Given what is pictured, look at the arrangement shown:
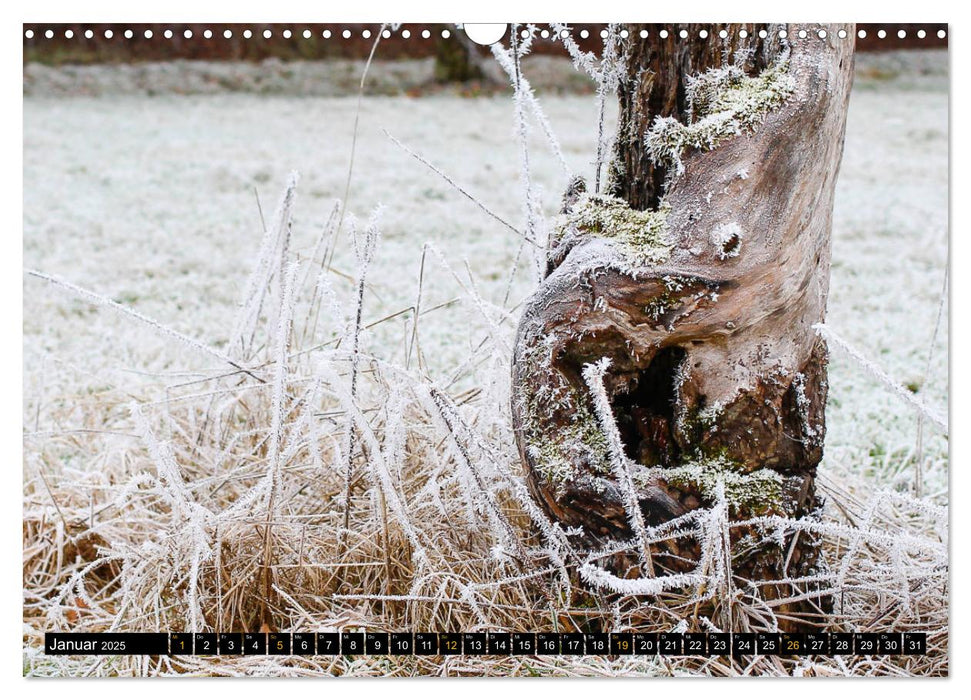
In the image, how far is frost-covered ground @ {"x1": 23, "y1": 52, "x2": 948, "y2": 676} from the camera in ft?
7.76

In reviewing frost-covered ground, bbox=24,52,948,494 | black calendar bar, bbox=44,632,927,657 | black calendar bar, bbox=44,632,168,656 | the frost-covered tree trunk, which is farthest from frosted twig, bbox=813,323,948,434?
black calendar bar, bbox=44,632,168,656

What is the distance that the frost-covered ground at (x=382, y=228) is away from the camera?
2.37 metres

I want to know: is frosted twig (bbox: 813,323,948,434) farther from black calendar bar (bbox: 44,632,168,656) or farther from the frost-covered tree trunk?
black calendar bar (bbox: 44,632,168,656)

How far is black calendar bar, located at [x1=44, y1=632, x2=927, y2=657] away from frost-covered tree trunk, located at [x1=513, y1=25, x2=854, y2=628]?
0.07m

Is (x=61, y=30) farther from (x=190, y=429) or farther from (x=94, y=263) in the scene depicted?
(x=94, y=263)

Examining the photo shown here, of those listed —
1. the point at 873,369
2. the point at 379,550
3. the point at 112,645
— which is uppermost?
the point at 873,369

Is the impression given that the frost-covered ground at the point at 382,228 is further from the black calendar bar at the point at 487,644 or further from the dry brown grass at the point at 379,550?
the black calendar bar at the point at 487,644

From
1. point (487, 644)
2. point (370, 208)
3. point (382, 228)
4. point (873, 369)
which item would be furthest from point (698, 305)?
point (370, 208)

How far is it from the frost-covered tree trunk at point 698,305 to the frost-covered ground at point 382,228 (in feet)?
0.75

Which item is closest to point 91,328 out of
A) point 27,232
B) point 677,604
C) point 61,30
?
point 27,232

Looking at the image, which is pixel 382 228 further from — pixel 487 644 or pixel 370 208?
pixel 487 644

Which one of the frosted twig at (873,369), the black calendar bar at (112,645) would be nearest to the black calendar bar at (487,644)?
the black calendar bar at (112,645)

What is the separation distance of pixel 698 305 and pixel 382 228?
1.64 meters

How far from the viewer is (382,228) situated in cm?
278
